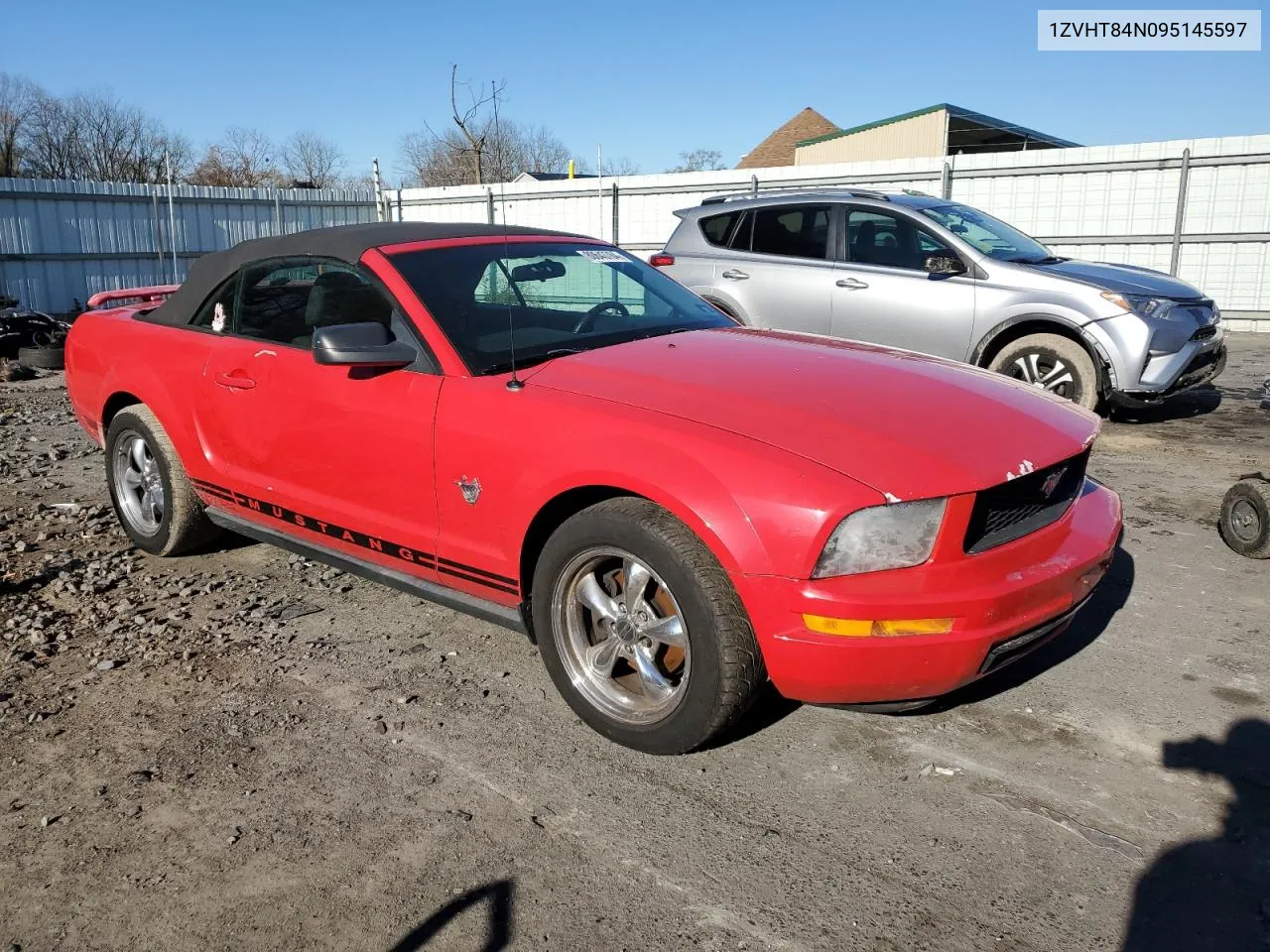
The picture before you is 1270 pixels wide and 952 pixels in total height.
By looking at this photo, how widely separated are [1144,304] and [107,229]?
16726 millimetres

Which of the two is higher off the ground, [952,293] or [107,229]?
[107,229]

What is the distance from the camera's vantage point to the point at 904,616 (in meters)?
2.66

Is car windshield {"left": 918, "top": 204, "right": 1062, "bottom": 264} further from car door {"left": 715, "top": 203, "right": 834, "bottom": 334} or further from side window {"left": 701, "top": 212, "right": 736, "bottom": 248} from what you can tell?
side window {"left": 701, "top": 212, "right": 736, "bottom": 248}

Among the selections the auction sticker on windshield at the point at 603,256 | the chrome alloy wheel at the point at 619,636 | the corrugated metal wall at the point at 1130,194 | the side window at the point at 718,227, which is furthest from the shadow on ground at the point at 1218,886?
the corrugated metal wall at the point at 1130,194

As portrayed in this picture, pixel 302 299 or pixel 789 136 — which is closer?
pixel 302 299

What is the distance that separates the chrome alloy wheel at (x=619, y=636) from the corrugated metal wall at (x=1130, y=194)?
1282cm

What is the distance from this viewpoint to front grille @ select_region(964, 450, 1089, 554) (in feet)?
9.28

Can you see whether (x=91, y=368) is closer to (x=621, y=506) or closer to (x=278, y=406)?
(x=278, y=406)

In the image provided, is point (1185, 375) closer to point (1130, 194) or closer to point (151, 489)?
point (151, 489)

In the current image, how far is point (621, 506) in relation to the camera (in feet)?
9.80

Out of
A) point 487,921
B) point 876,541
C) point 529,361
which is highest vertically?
point 529,361

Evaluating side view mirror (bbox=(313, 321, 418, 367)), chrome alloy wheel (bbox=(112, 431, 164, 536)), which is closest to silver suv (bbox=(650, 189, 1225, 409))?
chrome alloy wheel (bbox=(112, 431, 164, 536))

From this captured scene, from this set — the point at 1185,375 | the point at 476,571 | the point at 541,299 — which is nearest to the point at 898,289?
the point at 1185,375

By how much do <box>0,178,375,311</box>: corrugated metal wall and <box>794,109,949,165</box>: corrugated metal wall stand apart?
49.2 feet
